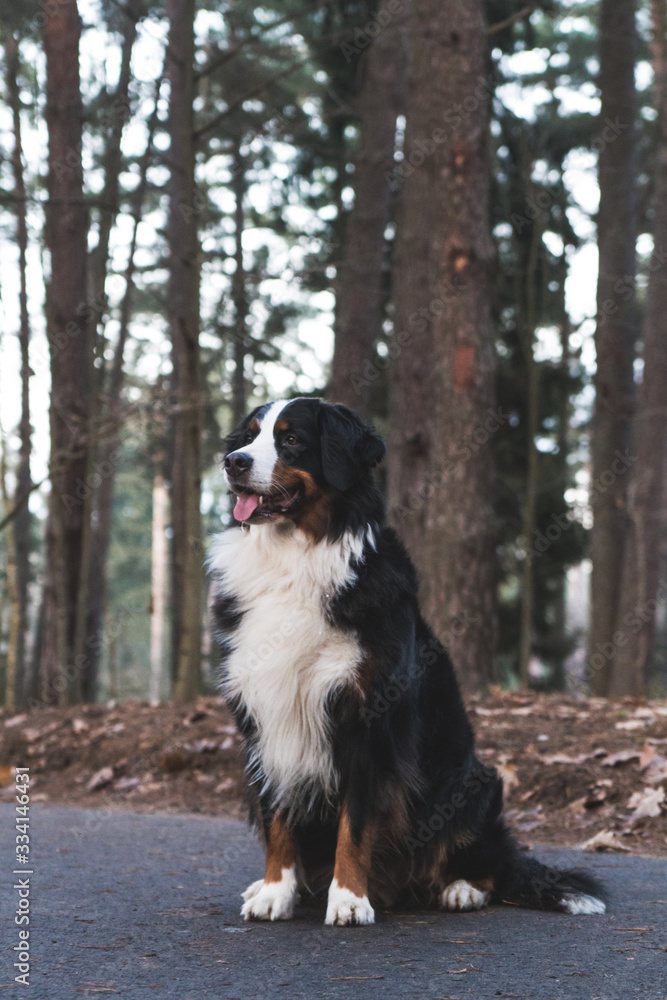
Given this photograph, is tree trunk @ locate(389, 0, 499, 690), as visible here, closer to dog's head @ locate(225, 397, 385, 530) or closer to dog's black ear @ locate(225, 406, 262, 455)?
dog's black ear @ locate(225, 406, 262, 455)

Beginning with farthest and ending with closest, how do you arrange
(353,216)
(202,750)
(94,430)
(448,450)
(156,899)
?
(353,216) < (94,430) < (448,450) < (202,750) < (156,899)

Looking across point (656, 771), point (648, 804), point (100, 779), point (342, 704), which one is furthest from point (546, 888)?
point (100, 779)

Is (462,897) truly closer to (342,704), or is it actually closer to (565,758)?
(342,704)

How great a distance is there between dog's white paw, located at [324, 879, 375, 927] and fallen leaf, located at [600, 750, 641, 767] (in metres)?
3.05

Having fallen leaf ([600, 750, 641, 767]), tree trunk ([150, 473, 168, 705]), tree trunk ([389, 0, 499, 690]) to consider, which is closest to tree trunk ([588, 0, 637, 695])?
tree trunk ([389, 0, 499, 690])

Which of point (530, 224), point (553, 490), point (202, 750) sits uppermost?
point (530, 224)

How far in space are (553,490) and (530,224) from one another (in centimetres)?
414

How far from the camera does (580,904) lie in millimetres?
4012

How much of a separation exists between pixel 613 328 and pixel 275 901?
12.3m

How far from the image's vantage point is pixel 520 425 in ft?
53.8

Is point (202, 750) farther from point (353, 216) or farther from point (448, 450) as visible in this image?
point (353, 216)

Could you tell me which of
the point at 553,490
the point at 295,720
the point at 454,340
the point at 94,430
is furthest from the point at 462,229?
the point at 553,490

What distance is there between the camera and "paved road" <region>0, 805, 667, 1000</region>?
287 centimetres

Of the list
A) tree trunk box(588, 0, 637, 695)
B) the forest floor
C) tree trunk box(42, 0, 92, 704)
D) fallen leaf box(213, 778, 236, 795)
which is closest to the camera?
the forest floor
